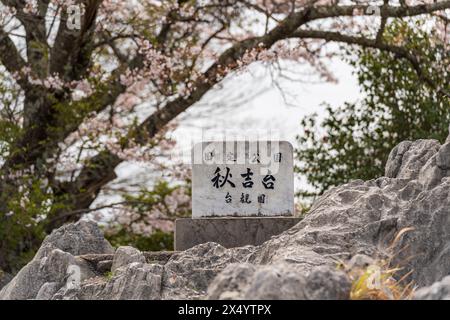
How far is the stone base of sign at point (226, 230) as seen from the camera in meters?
8.44

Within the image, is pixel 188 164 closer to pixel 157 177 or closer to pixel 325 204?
pixel 157 177

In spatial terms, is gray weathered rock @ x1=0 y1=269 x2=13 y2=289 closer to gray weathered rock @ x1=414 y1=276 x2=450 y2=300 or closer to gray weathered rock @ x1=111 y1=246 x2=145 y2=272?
gray weathered rock @ x1=111 y1=246 x2=145 y2=272

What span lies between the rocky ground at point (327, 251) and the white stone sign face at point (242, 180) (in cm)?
124

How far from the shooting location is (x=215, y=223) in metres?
8.45

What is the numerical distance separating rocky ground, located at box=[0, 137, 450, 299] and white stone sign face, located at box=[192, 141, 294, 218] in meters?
1.24

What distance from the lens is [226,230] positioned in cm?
845

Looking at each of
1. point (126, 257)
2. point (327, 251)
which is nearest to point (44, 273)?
point (126, 257)

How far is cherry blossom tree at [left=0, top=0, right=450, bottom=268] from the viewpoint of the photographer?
11.1 meters

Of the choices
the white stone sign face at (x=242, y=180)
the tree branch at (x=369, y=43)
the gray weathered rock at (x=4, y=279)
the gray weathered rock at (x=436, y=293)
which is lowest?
the gray weathered rock at (x=4, y=279)

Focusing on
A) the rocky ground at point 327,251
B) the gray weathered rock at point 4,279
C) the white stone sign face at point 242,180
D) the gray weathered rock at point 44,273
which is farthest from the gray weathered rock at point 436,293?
the gray weathered rock at point 4,279

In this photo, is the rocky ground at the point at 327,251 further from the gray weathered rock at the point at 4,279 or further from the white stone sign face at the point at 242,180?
the gray weathered rock at the point at 4,279

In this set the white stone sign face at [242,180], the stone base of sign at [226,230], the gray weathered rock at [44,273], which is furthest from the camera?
the white stone sign face at [242,180]
